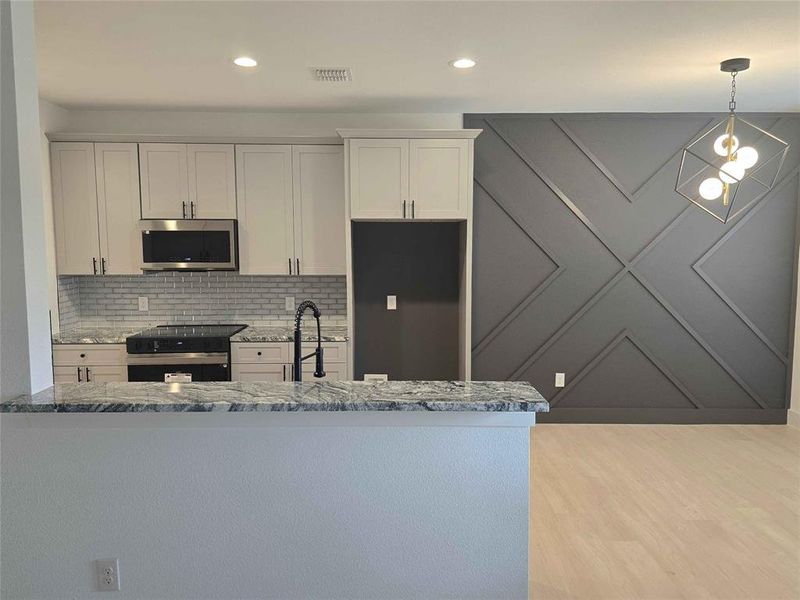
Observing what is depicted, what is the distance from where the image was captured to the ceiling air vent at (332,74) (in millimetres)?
3232

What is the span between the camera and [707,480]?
11.5ft

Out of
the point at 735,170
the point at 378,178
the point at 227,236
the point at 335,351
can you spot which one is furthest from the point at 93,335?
the point at 735,170

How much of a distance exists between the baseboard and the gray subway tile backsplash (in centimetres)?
218

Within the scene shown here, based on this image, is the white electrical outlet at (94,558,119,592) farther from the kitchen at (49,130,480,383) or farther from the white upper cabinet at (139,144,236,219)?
the white upper cabinet at (139,144,236,219)

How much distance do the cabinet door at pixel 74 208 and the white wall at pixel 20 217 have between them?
8.98 ft

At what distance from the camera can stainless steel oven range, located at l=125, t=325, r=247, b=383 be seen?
13.0 feet

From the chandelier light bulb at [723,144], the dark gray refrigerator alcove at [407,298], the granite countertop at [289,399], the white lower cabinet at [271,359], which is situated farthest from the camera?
the dark gray refrigerator alcove at [407,298]

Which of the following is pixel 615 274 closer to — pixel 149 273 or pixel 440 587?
pixel 440 587

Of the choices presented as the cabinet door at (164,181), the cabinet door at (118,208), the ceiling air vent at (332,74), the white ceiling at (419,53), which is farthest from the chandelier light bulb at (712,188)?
the cabinet door at (118,208)

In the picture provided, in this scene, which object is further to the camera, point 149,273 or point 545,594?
point 149,273

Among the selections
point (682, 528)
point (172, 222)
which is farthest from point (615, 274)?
point (172, 222)

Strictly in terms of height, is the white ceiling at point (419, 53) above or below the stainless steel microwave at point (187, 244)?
above

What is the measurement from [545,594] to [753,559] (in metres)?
1.12

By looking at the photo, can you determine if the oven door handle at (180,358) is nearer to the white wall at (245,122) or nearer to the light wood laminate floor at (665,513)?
the white wall at (245,122)
